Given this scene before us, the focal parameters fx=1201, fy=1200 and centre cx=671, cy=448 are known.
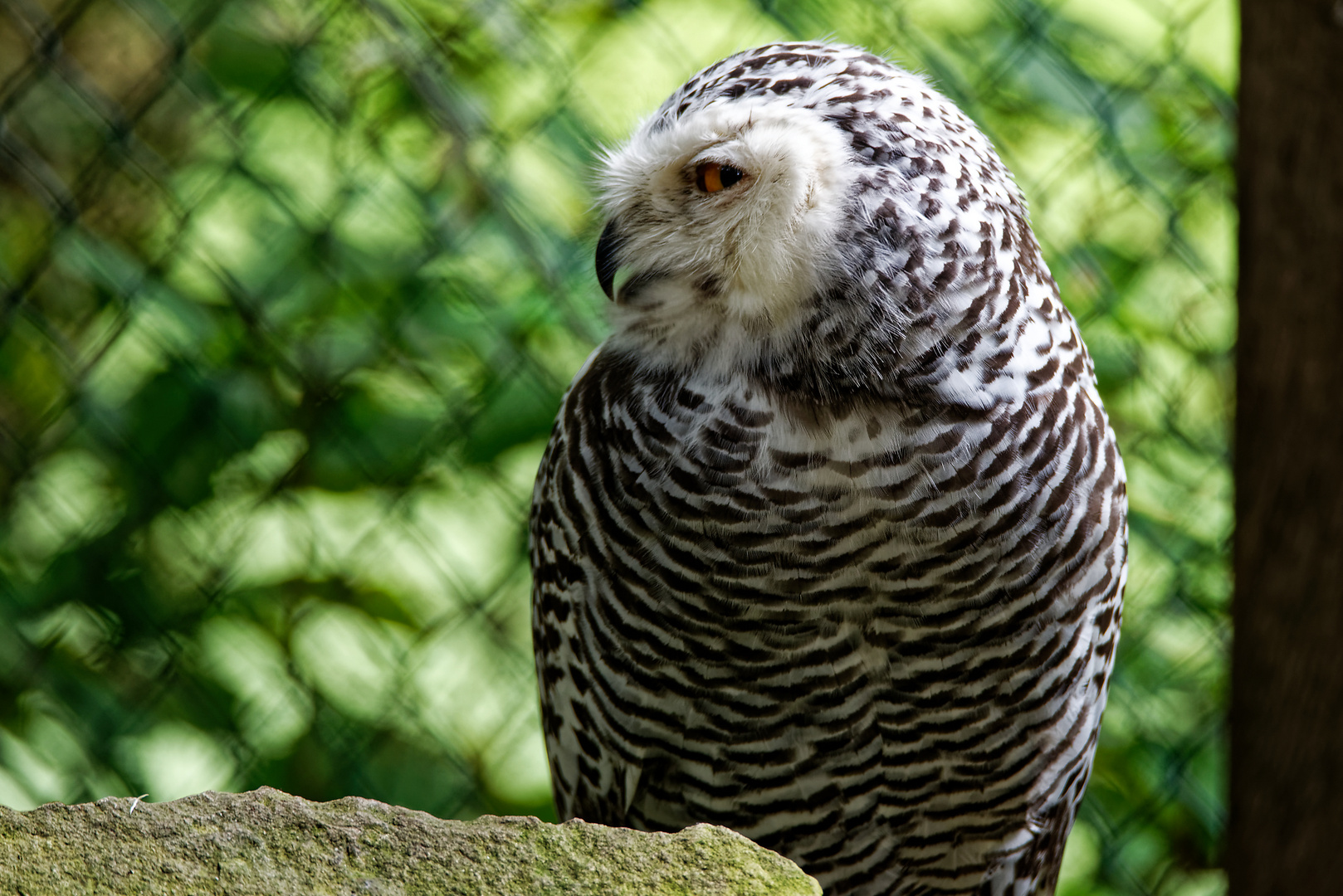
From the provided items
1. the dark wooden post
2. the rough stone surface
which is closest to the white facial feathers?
the rough stone surface

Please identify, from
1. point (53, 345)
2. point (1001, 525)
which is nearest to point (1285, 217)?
point (1001, 525)

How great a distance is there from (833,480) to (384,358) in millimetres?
1041

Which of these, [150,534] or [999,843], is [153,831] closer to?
[999,843]

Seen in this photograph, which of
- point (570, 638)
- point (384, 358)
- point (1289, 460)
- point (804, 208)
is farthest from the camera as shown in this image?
point (384, 358)

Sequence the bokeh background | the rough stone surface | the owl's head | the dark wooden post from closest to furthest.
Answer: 1. the rough stone surface
2. the owl's head
3. the dark wooden post
4. the bokeh background

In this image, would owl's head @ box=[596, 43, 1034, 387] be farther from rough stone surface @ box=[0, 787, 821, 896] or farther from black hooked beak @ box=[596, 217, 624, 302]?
rough stone surface @ box=[0, 787, 821, 896]

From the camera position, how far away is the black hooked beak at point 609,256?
111 centimetres

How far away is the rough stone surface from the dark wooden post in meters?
0.95

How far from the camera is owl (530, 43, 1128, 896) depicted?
3.20 ft

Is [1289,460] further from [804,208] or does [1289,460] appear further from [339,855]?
[339,855]

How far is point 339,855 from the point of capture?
730 mm

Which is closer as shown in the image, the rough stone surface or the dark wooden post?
the rough stone surface

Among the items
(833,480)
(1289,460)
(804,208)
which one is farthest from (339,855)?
(1289,460)

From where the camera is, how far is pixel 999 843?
1.24 meters
